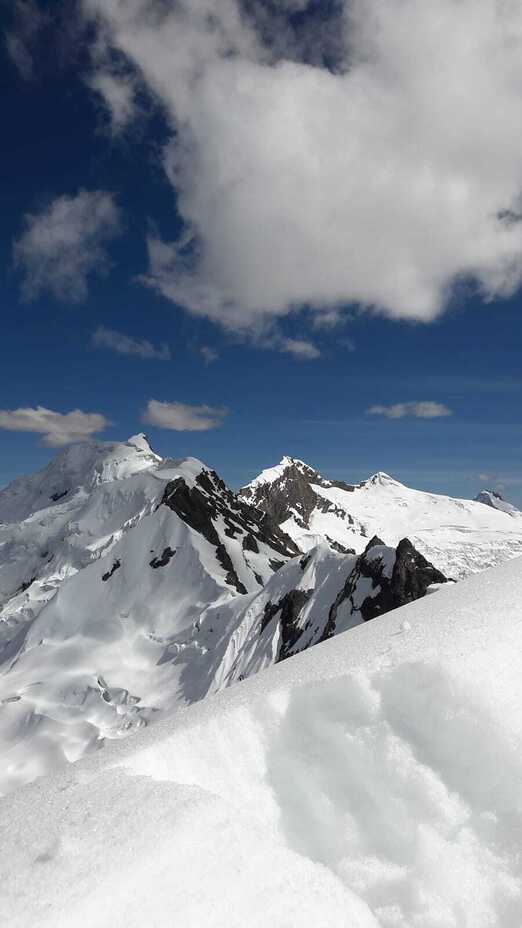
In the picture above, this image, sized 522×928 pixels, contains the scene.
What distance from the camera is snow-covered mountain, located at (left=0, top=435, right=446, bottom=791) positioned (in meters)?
54.9

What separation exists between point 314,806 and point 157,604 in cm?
8535

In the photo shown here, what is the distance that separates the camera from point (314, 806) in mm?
4668

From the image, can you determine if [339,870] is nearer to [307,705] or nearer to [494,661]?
[307,705]

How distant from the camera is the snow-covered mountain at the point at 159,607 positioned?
180ft

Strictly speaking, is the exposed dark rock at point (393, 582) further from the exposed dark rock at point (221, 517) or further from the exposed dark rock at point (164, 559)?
the exposed dark rock at point (164, 559)

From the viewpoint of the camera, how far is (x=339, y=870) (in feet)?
14.0

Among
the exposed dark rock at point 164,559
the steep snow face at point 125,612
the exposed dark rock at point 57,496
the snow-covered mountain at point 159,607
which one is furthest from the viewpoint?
the exposed dark rock at point 57,496

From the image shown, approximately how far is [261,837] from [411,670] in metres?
2.00

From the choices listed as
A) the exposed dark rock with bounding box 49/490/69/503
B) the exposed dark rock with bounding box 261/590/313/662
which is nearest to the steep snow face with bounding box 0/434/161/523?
the exposed dark rock with bounding box 49/490/69/503

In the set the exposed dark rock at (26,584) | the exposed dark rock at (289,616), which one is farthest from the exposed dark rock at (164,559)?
the exposed dark rock at (26,584)

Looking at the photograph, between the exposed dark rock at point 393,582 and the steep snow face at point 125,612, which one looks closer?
the exposed dark rock at point 393,582

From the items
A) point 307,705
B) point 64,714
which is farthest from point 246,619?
point 307,705

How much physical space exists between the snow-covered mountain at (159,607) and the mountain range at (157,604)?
0.21m

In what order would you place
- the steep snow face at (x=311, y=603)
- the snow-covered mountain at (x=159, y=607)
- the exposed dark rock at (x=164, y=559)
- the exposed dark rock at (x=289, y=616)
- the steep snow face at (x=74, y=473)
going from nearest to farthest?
the steep snow face at (x=311, y=603)
the exposed dark rock at (x=289, y=616)
the snow-covered mountain at (x=159, y=607)
the exposed dark rock at (x=164, y=559)
the steep snow face at (x=74, y=473)
